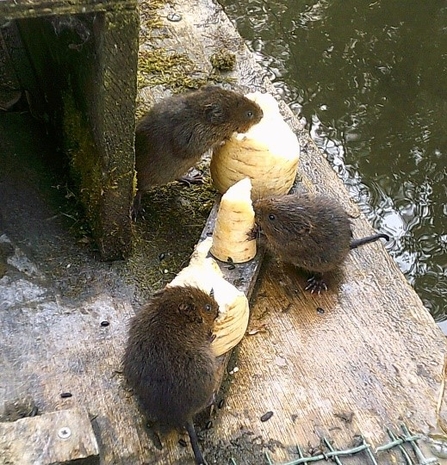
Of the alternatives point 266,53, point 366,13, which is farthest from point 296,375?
point 366,13

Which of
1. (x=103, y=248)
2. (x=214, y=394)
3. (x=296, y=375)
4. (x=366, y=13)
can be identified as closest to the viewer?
(x=214, y=394)

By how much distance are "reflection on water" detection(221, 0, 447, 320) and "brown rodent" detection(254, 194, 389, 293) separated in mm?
2082

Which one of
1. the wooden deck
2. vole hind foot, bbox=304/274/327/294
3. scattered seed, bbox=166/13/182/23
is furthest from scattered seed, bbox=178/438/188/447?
scattered seed, bbox=166/13/182/23

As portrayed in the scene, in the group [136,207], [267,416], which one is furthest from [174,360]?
[136,207]

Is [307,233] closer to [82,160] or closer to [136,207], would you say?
[136,207]

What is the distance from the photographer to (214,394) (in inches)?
94.1

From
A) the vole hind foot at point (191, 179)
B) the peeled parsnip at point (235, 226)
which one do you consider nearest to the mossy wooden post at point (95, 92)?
the peeled parsnip at point (235, 226)

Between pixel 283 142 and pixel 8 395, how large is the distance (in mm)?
1397

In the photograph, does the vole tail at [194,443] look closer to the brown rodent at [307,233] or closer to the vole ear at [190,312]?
the vole ear at [190,312]

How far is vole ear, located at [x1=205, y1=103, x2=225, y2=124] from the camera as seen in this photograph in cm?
317

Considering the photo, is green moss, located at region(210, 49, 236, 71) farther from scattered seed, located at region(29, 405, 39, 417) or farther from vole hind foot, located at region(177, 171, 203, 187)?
scattered seed, located at region(29, 405, 39, 417)

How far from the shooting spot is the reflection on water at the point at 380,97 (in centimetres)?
511

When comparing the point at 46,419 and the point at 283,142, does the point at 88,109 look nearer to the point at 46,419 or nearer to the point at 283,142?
the point at 283,142

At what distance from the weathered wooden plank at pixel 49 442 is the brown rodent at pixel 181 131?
1387mm
